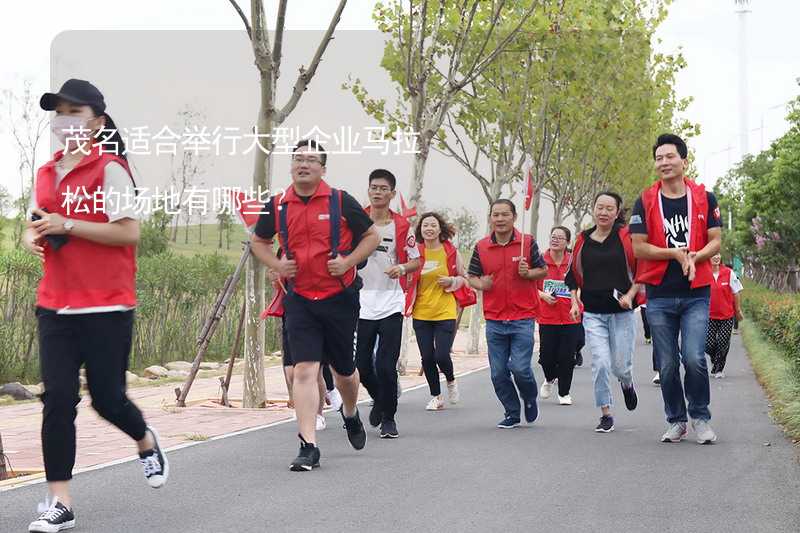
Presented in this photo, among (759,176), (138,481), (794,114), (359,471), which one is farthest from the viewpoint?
(759,176)

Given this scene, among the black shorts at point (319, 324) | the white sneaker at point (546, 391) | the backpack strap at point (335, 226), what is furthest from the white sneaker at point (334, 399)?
the white sneaker at point (546, 391)

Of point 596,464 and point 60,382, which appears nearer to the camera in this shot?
point 60,382

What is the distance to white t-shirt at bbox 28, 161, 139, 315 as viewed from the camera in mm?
6281

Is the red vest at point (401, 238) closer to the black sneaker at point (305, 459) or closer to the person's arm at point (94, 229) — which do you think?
the black sneaker at point (305, 459)

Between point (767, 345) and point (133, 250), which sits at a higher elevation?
point (133, 250)

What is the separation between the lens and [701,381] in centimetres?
966

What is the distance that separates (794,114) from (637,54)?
1276cm

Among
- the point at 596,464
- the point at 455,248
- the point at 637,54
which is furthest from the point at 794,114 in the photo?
the point at 596,464

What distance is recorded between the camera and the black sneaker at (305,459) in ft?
26.9

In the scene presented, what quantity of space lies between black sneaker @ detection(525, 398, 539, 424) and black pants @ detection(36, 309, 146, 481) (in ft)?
17.4

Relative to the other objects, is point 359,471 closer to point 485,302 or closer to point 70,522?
point 70,522

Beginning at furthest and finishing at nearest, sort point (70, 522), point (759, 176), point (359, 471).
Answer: point (759, 176), point (359, 471), point (70, 522)

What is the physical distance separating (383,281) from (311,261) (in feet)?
7.92

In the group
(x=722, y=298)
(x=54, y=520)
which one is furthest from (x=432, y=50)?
(x=54, y=520)
